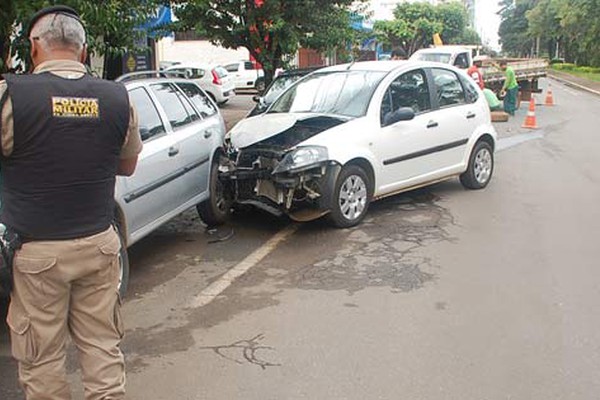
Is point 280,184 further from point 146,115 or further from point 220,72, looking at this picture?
point 220,72

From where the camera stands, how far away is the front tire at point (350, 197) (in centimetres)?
698

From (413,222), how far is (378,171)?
2.19 ft

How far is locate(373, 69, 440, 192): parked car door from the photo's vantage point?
760 centimetres

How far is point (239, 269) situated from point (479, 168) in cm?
434

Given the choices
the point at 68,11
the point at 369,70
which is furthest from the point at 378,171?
the point at 68,11

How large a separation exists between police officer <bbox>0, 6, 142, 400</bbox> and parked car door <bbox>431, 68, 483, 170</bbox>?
5.85m

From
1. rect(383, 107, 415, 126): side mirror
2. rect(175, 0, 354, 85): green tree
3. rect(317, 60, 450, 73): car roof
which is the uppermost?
rect(175, 0, 354, 85): green tree

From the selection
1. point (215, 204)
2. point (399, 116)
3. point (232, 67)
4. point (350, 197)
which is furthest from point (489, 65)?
point (215, 204)

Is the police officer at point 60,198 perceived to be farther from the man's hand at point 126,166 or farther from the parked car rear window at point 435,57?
the parked car rear window at point 435,57

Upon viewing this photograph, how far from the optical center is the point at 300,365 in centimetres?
412

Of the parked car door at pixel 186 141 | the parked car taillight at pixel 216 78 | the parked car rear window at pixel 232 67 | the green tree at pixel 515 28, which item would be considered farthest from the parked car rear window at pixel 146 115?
the green tree at pixel 515 28

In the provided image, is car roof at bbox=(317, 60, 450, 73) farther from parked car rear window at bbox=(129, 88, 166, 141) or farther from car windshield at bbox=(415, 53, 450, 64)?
car windshield at bbox=(415, 53, 450, 64)

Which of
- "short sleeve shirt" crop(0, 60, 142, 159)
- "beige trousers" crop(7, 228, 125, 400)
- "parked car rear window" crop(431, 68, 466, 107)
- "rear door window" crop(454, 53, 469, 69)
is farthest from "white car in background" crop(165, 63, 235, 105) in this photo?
"beige trousers" crop(7, 228, 125, 400)

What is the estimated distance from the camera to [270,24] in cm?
1366
